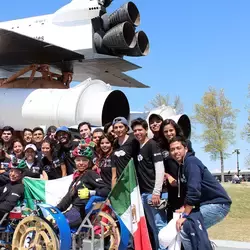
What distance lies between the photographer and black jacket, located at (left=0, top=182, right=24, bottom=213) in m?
5.20

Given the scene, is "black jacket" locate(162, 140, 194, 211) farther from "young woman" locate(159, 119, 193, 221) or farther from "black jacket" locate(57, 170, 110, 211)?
"black jacket" locate(57, 170, 110, 211)

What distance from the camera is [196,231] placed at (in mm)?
3971

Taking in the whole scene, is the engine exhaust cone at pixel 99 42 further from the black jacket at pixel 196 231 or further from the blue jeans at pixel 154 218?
the black jacket at pixel 196 231

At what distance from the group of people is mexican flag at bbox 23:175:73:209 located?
126mm

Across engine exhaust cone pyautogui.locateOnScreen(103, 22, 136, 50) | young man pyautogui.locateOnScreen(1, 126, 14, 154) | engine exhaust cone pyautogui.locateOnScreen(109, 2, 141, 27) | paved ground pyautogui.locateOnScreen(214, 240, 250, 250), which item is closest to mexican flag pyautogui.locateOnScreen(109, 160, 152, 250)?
paved ground pyautogui.locateOnScreen(214, 240, 250, 250)

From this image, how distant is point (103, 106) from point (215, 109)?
998 inches

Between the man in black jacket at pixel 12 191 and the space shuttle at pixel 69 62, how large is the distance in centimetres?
378

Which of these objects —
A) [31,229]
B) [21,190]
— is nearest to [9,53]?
[21,190]

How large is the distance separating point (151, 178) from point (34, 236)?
1594mm

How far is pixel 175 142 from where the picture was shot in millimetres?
4379

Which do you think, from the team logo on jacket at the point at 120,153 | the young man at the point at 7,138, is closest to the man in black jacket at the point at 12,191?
the team logo on jacket at the point at 120,153

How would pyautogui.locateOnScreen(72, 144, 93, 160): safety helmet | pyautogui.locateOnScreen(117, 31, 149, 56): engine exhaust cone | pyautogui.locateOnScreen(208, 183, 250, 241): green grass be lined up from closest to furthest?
pyautogui.locateOnScreen(72, 144, 93, 160): safety helmet
pyautogui.locateOnScreen(208, 183, 250, 241): green grass
pyautogui.locateOnScreen(117, 31, 149, 56): engine exhaust cone

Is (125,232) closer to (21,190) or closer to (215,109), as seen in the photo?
(21,190)

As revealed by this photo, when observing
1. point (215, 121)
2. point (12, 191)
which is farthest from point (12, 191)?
point (215, 121)
